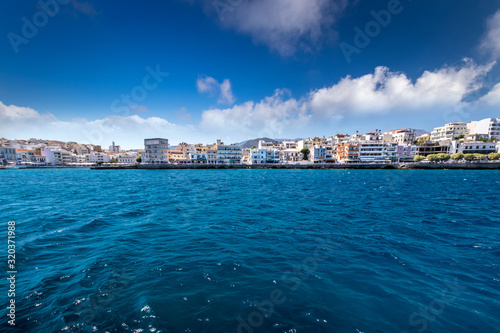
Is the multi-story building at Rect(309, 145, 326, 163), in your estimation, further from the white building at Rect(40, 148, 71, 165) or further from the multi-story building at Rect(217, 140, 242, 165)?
the white building at Rect(40, 148, 71, 165)

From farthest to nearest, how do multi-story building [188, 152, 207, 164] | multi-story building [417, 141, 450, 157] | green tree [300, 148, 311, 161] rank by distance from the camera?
green tree [300, 148, 311, 161] → multi-story building [188, 152, 207, 164] → multi-story building [417, 141, 450, 157]

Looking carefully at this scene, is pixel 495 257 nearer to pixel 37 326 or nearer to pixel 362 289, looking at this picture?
pixel 362 289

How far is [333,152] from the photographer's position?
299 ft

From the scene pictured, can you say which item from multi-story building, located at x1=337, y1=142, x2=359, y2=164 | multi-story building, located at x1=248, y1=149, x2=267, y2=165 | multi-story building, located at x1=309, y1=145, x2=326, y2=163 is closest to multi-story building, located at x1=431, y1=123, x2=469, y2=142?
multi-story building, located at x1=337, y1=142, x2=359, y2=164

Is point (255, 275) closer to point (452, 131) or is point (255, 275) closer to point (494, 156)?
point (494, 156)

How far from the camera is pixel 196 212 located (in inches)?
501

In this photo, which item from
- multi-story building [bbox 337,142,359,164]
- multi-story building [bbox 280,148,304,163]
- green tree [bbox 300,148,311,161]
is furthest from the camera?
multi-story building [bbox 280,148,304,163]

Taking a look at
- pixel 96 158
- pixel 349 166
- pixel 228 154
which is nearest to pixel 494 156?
pixel 349 166

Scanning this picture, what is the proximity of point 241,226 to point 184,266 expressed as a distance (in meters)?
4.20

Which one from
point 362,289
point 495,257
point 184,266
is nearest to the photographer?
point 362,289

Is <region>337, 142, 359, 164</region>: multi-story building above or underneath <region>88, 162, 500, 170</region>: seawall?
above

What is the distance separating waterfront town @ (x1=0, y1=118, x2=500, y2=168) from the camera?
73.7m

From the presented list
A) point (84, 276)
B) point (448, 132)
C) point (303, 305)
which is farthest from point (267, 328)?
point (448, 132)

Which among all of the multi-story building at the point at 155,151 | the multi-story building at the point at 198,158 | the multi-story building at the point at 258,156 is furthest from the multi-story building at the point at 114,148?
the multi-story building at the point at 258,156
